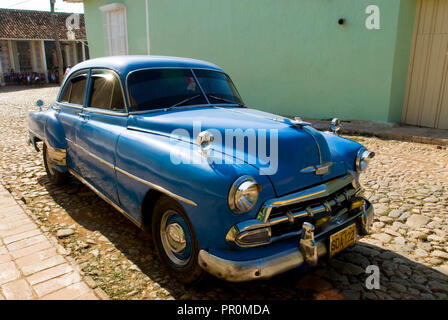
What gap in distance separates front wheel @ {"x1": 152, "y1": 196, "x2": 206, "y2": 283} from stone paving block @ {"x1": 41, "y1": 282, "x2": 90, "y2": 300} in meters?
0.61

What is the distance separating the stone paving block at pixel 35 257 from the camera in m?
2.86

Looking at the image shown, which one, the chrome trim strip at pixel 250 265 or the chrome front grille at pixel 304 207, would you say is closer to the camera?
the chrome trim strip at pixel 250 265

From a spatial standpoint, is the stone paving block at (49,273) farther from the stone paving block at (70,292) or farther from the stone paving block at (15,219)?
the stone paving block at (15,219)

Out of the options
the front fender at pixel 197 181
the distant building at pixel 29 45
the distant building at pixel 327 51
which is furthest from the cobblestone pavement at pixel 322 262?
the distant building at pixel 29 45

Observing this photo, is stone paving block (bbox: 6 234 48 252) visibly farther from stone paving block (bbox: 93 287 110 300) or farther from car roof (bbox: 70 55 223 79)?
car roof (bbox: 70 55 223 79)

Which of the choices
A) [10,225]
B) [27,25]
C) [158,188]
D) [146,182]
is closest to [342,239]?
[158,188]

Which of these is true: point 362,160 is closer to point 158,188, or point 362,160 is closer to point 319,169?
point 319,169

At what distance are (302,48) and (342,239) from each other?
717cm

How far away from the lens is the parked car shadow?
2.54m

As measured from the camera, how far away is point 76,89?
421cm

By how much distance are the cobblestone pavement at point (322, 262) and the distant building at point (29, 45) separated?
23477 millimetres

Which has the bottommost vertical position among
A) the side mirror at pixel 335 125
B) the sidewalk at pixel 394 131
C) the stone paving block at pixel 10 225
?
the stone paving block at pixel 10 225

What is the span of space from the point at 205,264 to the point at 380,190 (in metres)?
3.14
